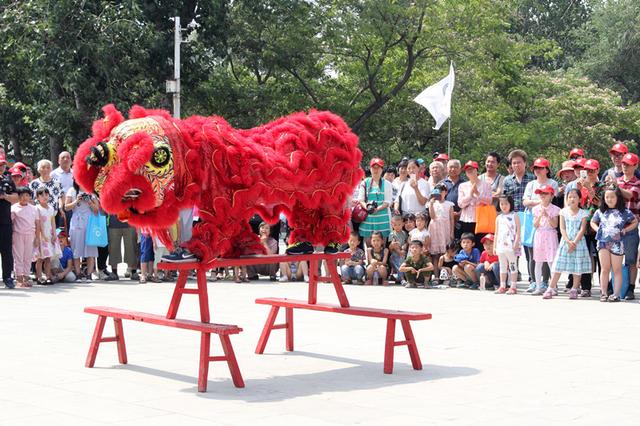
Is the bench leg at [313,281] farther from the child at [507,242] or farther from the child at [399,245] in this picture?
the child at [399,245]

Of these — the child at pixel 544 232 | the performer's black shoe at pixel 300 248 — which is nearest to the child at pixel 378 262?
the child at pixel 544 232

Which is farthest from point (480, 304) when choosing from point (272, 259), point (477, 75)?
point (477, 75)

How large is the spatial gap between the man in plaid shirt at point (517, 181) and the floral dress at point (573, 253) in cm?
111

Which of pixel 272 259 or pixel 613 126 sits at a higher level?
pixel 613 126

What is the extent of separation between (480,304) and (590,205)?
7.07ft

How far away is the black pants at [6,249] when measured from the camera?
1402cm

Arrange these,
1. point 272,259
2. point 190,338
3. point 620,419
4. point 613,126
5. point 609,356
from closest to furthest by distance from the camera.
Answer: point 620,419
point 272,259
point 609,356
point 190,338
point 613,126

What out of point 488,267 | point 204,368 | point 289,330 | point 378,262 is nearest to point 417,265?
point 378,262

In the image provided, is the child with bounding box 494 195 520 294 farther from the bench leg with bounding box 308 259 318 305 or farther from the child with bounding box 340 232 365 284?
the bench leg with bounding box 308 259 318 305

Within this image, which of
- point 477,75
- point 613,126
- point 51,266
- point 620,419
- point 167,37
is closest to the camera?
point 620,419

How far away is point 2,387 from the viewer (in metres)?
7.10

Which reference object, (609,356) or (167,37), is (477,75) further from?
(609,356)

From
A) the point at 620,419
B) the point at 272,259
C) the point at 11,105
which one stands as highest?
the point at 11,105

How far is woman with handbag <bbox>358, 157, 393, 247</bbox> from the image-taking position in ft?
49.0
